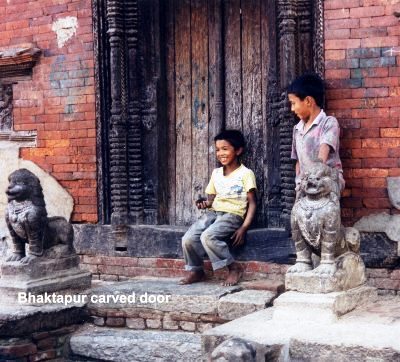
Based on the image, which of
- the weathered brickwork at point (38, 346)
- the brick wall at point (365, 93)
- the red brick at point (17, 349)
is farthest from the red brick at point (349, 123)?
the red brick at point (17, 349)

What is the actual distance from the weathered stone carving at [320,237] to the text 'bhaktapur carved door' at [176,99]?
1.69 metres

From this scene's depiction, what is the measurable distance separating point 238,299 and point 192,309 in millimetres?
402

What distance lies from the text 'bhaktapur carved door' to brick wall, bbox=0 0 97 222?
0.16 m

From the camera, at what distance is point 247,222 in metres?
6.49

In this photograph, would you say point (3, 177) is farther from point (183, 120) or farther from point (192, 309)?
point (192, 309)

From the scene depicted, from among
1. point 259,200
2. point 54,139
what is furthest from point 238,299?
point 54,139

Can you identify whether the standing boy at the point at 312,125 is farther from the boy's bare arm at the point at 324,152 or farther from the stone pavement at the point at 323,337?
the stone pavement at the point at 323,337

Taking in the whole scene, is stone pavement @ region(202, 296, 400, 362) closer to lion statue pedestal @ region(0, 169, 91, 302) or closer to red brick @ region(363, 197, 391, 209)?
red brick @ region(363, 197, 391, 209)

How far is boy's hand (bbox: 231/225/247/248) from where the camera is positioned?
650 cm

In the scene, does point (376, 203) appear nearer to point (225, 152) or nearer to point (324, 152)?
point (324, 152)

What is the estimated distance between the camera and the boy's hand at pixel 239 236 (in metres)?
6.50

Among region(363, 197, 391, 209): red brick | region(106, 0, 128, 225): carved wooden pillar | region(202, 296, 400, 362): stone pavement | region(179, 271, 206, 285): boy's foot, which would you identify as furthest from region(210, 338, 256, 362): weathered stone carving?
region(106, 0, 128, 225): carved wooden pillar

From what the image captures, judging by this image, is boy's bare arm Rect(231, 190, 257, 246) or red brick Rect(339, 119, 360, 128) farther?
boy's bare arm Rect(231, 190, 257, 246)

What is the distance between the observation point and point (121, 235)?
290 inches
